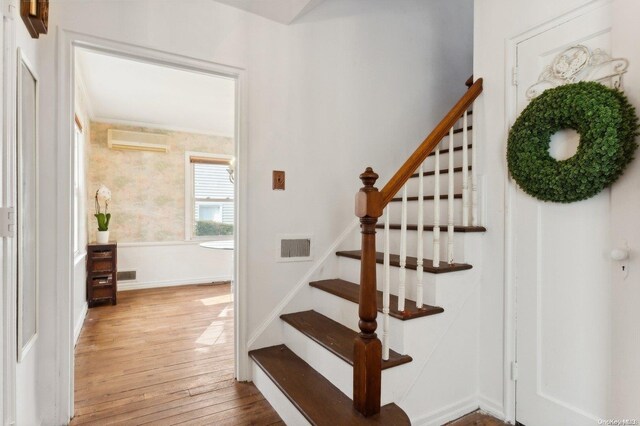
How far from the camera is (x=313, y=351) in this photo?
1.99 m

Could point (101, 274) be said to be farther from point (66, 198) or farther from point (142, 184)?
point (66, 198)

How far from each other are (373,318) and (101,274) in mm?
3962

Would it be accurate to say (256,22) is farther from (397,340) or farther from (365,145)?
(397,340)

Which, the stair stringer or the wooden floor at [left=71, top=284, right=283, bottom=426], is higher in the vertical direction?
the stair stringer

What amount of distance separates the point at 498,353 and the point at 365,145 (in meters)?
1.80

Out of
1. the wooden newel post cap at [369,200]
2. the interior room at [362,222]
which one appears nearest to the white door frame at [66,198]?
the interior room at [362,222]

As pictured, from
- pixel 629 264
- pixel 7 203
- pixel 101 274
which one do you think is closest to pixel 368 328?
pixel 629 264

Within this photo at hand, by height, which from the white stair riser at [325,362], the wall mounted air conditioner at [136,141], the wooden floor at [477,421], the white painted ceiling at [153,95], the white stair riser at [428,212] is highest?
the white painted ceiling at [153,95]

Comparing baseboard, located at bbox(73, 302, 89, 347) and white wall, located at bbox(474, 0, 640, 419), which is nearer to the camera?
white wall, located at bbox(474, 0, 640, 419)

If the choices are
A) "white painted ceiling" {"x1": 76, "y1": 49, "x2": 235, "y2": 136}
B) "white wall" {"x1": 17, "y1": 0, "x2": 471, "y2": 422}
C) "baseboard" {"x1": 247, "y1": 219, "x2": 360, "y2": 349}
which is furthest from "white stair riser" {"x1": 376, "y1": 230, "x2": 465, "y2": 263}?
"white painted ceiling" {"x1": 76, "y1": 49, "x2": 235, "y2": 136}

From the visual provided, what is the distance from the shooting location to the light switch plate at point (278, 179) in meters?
2.35

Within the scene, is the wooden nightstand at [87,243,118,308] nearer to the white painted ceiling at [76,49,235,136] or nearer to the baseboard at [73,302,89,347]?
the baseboard at [73,302,89,347]

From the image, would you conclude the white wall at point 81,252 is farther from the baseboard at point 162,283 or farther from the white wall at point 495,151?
the white wall at point 495,151

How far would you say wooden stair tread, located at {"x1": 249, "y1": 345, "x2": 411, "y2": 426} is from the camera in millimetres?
1495
